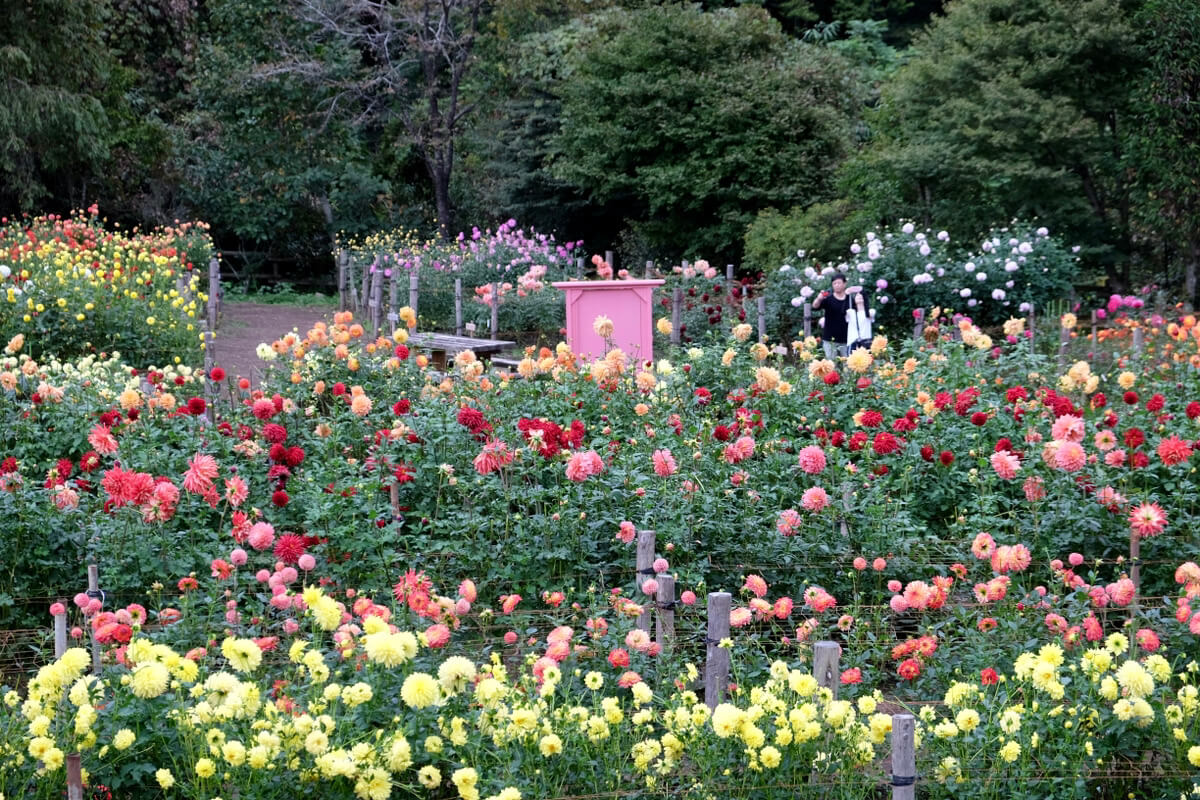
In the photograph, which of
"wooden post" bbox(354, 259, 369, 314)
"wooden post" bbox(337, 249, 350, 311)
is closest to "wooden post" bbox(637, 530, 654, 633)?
"wooden post" bbox(354, 259, 369, 314)

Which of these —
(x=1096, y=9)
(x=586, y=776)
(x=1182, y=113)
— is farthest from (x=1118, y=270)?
(x=586, y=776)

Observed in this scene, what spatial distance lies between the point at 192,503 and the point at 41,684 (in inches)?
73.7

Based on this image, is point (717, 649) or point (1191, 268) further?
point (1191, 268)

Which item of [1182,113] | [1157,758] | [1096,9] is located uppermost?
[1096,9]

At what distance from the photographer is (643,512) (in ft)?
14.2

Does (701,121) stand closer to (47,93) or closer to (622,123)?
(622,123)

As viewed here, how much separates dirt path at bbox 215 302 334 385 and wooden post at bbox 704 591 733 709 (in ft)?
26.9

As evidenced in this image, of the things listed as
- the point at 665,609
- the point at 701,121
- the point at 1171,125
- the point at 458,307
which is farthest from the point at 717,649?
the point at 701,121

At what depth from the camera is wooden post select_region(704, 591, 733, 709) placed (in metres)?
3.13

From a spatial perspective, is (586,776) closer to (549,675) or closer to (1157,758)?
(549,675)

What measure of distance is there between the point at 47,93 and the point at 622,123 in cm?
874

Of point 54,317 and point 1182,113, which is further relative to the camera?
point 1182,113

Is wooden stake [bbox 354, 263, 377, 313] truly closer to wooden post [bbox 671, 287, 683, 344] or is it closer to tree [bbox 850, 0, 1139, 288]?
wooden post [bbox 671, 287, 683, 344]

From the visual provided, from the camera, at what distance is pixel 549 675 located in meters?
2.59
